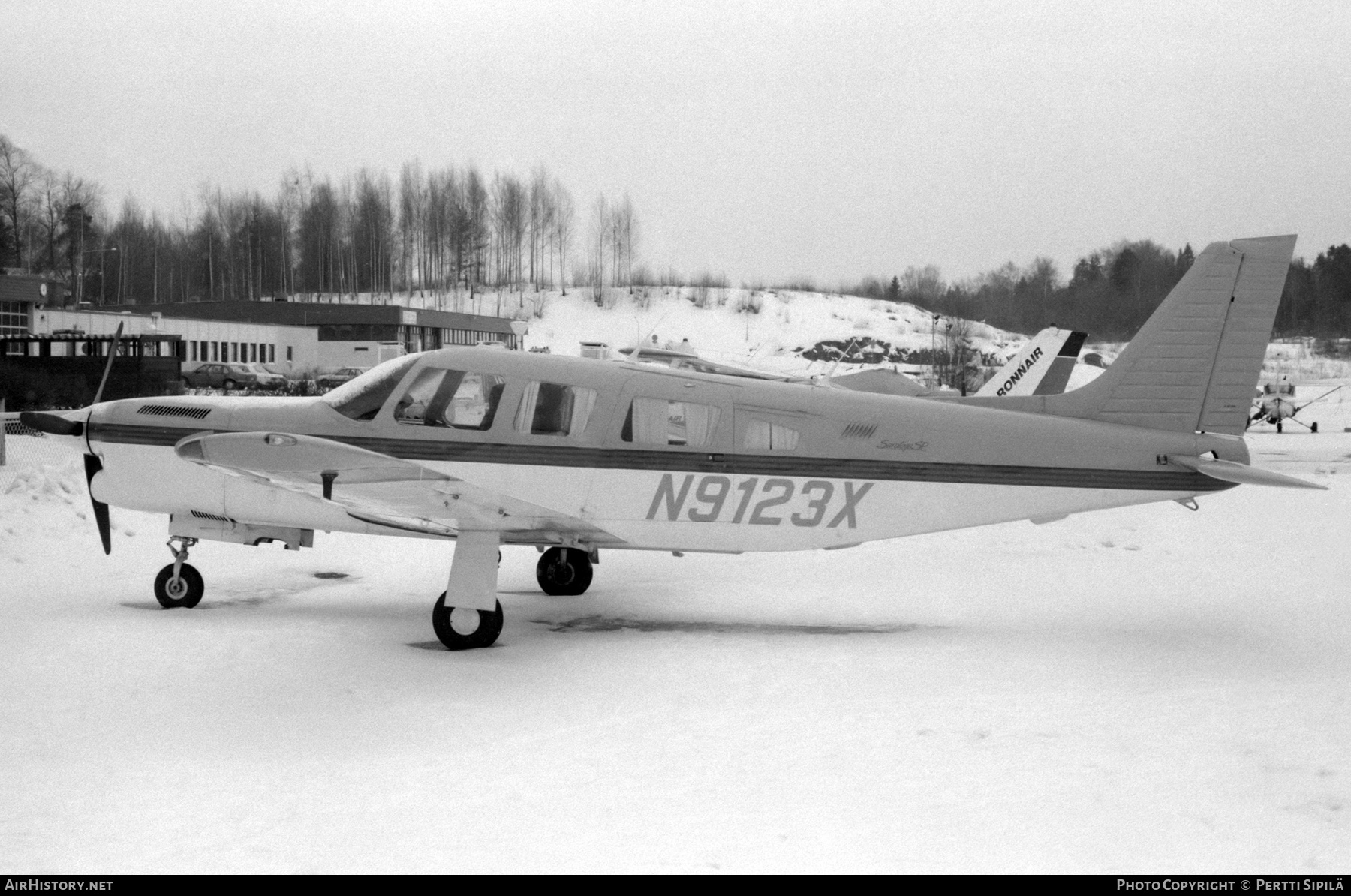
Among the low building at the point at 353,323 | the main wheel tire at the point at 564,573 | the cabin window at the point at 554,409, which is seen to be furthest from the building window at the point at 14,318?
the cabin window at the point at 554,409

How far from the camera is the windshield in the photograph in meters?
8.73

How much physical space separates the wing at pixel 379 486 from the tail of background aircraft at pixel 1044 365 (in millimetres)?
14481

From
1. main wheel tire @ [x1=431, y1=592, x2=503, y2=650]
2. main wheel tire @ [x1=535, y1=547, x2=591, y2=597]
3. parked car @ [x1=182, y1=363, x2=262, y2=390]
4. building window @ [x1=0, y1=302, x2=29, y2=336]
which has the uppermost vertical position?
main wheel tire @ [x1=431, y1=592, x2=503, y2=650]

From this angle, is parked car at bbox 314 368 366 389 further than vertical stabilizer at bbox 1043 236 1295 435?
Yes

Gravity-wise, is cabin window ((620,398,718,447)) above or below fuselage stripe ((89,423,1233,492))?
above

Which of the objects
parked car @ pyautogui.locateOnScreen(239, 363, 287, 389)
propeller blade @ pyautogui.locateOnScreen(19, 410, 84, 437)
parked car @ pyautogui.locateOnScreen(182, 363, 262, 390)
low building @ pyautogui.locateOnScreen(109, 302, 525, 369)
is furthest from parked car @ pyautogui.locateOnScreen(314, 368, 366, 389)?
propeller blade @ pyautogui.locateOnScreen(19, 410, 84, 437)

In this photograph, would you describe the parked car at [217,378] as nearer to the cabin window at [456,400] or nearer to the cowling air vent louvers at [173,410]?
the cowling air vent louvers at [173,410]

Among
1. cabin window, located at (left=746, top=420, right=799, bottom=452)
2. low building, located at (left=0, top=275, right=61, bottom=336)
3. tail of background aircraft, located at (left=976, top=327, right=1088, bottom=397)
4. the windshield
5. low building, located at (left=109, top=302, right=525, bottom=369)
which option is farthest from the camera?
low building, located at (left=109, top=302, right=525, bottom=369)

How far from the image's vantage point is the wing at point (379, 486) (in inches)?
275

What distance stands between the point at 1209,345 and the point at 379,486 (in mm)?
5970

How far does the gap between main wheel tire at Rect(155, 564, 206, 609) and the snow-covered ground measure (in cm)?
15

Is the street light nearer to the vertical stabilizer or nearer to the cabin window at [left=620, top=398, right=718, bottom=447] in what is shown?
the cabin window at [left=620, top=398, right=718, bottom=447]

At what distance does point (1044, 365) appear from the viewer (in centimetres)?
2117
